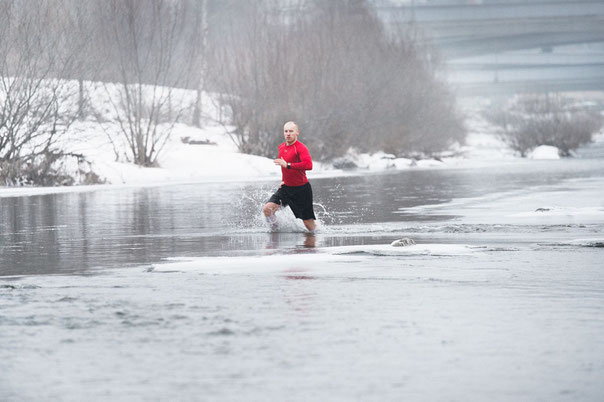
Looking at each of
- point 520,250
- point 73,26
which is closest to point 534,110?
point 73,26

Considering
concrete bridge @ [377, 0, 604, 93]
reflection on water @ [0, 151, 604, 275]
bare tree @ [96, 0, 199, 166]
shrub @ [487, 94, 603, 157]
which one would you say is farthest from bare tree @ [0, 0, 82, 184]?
shrub @ [487, 94, 603, 157]

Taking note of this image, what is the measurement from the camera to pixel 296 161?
15344 mm

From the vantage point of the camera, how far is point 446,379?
20.2 ft

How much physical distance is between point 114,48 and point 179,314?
3020 cm

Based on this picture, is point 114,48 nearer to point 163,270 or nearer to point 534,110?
point 163,270

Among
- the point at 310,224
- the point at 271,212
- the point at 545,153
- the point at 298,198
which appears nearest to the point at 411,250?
the point at 298,198

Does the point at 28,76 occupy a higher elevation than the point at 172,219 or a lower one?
higher

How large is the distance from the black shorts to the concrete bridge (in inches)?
1786

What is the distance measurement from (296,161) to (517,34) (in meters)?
61.0

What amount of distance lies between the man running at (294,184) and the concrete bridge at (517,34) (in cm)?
4528

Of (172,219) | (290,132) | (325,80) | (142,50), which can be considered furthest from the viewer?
(325,80)

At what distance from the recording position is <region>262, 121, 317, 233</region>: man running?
49.8 feet

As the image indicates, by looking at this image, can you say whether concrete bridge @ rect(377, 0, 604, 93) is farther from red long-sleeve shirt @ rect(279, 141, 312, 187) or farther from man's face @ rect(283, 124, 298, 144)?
man's face @ rect(283, 124, 298, 144)

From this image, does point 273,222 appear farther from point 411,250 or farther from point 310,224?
point 411,250
